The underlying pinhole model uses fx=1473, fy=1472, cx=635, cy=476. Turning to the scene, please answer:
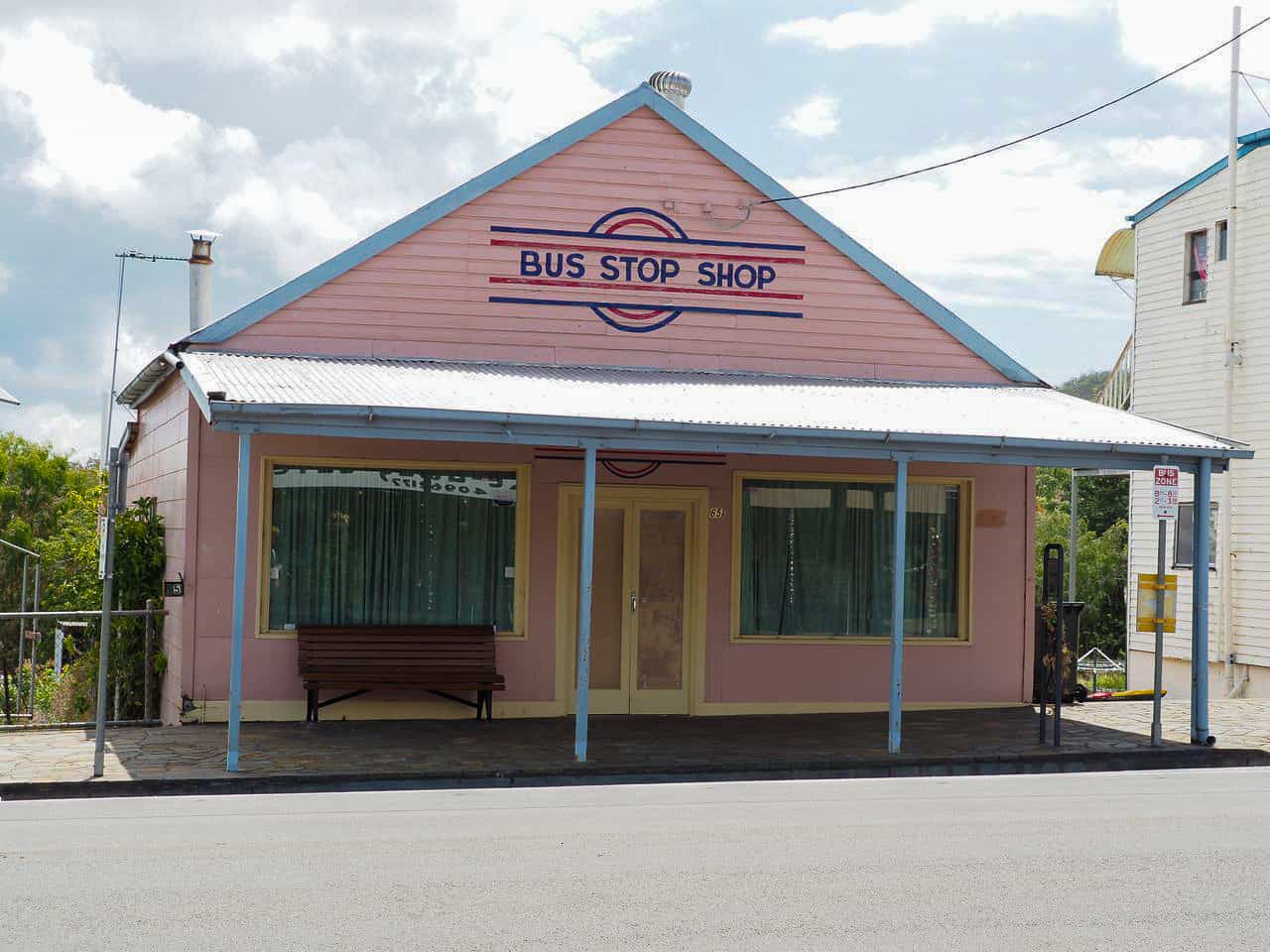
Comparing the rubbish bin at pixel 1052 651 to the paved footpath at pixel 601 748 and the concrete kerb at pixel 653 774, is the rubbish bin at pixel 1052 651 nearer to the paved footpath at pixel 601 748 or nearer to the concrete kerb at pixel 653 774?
the paved footpath at pixel 601 748

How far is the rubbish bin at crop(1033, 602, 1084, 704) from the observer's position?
1553 centimetres

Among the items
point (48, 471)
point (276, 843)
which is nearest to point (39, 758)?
point (276, 843)

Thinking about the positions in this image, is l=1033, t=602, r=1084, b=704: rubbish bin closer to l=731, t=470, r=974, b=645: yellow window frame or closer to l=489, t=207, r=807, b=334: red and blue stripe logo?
l=731, t=470, r=974, b=645: yellow window frame

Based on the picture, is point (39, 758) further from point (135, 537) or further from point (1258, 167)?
point (1258, 167)

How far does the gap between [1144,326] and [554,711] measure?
14.1m

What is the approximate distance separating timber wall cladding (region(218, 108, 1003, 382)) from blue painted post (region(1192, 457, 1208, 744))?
317 cm

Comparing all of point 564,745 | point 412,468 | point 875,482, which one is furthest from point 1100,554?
point 564,745

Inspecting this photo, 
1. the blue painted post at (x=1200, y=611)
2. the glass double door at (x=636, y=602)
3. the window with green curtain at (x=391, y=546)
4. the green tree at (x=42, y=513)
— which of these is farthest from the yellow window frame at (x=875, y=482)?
the green tree at (x=42, y=513)

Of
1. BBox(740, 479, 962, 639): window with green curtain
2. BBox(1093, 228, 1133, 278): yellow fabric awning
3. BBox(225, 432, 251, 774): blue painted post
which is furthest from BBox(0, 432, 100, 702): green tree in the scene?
BBox(225, 432, 251, 774): blue painted post

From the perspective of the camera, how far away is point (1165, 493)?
1275 cm

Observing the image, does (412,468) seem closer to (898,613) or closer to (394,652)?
(394,652)

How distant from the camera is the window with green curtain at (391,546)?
1372 cm

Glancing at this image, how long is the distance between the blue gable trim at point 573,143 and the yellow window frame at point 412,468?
1412 millimetres

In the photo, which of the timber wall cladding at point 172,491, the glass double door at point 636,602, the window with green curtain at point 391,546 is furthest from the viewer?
the glass double door at point 636,602
